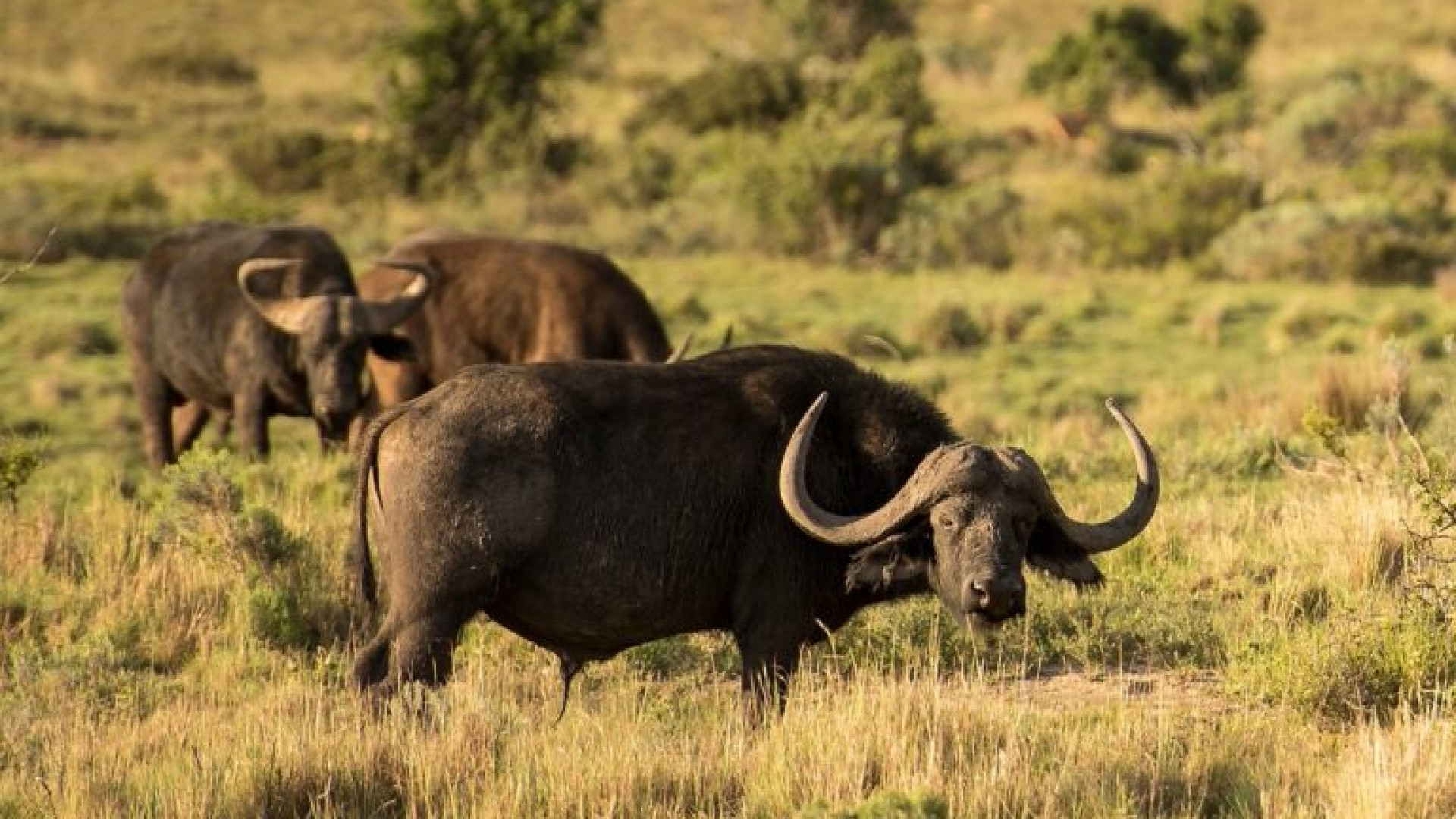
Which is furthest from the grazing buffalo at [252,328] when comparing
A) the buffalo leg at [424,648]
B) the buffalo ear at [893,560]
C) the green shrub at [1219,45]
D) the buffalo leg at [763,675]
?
the green shrub at [1219,45]

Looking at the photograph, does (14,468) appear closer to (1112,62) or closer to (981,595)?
(981,595)

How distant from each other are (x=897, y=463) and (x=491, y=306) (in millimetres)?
6321

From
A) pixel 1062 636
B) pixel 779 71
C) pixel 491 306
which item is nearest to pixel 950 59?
pixel 779 71

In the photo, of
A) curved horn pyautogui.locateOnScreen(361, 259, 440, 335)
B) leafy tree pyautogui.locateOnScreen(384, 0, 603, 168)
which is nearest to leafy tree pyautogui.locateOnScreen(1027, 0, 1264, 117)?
leafy tree pyautogui.locateOnScreen(384, 0, 603, 168)

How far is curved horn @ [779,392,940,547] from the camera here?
7234 mm

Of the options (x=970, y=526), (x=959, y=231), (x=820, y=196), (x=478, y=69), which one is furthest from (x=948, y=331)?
(x=478, y=69)

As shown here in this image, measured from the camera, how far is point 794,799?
264 inches

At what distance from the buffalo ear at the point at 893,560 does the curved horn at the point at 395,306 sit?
6.16 m

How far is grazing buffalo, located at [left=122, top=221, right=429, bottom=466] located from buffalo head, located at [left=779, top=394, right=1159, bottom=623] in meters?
5.86

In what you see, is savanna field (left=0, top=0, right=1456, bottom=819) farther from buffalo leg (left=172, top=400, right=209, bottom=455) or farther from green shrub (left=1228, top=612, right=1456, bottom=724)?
buffalo leg (left=172, top=400, right=209, bottom=455)

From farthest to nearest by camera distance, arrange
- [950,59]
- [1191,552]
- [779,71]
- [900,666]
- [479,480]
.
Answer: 1. [950,59]
2. [779,71]
3. [1191,552]
4. [900,666]
5. [479,480]

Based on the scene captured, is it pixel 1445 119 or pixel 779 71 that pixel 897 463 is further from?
pixel 1445 119

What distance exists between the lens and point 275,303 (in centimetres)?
1317

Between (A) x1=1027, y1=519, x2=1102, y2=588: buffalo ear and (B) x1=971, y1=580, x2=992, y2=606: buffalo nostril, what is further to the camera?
(A) x1=1027, y1=519, x2=1102, y2=588: buffalo ear
